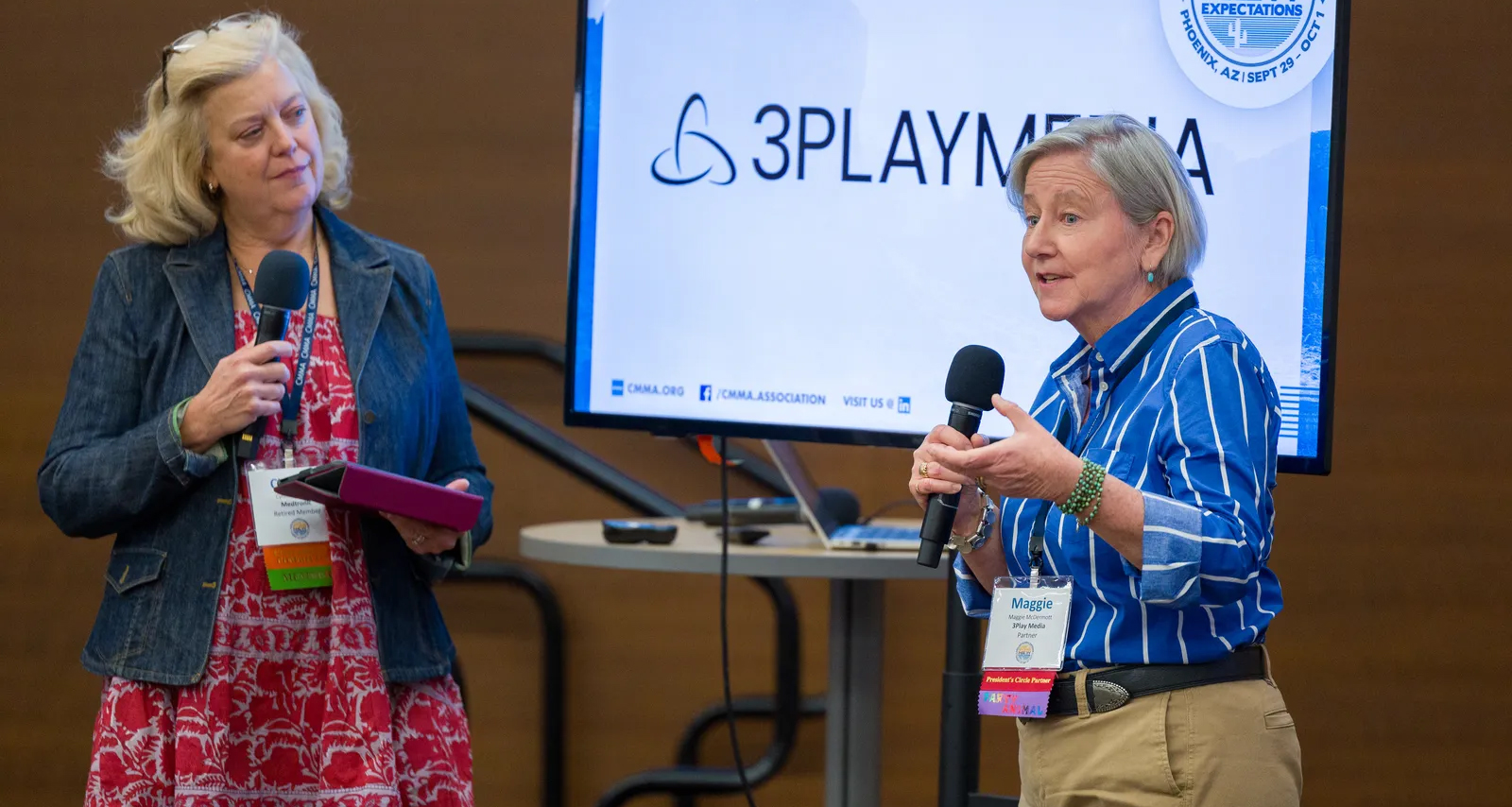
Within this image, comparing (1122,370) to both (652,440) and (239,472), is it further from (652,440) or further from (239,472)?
(652,440)

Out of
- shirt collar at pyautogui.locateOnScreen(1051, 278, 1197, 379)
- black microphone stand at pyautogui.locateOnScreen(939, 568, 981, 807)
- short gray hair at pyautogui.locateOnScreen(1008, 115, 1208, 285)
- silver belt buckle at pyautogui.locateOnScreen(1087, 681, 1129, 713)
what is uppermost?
short gray hair at pyautogui.locateOnScreen(1008, 115, 1208, 285)

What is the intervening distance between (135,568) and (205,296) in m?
0.40

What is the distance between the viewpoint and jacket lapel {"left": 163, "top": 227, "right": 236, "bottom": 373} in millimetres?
2113

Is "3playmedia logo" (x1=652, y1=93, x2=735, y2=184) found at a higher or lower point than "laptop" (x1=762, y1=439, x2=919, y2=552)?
higher

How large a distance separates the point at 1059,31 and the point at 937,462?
1.22 metres

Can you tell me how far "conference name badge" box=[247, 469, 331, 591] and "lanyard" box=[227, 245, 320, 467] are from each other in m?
0.06

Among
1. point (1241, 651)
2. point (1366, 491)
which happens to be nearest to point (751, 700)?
point (1366, 491)

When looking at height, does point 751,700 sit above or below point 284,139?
below

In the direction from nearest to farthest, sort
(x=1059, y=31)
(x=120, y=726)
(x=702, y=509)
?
(x=120, y=726) → (x=1059, y=31) → (x=702, y=509)

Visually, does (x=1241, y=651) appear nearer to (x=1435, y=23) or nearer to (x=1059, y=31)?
(x=1059, y=31)

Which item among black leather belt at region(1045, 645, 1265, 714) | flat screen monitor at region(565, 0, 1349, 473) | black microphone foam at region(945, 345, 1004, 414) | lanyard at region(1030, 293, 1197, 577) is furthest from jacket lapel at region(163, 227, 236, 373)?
black leather belt at region(1045, 645, 1265, 714)

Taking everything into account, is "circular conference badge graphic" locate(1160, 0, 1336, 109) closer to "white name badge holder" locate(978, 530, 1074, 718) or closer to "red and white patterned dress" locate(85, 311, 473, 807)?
"white name badge holder" locate(978, 530, 1074, 718)

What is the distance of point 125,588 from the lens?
81.4 inches

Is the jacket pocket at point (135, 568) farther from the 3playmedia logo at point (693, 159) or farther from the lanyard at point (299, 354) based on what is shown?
the 3playmedia logo at point (693, 159)
